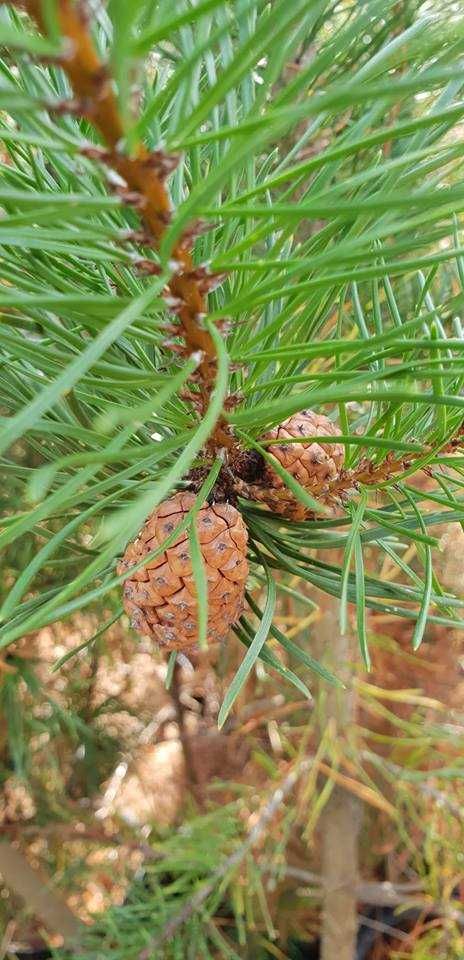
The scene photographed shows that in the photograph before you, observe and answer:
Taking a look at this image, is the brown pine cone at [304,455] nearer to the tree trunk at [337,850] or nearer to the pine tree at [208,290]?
the pine tree at [208,290]

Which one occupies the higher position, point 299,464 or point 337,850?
point 299,464

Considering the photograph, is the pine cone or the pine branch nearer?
the pine branch

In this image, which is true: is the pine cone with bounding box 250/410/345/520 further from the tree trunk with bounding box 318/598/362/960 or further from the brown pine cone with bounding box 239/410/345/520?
the tree trunk with bounding box 318/598/362/960

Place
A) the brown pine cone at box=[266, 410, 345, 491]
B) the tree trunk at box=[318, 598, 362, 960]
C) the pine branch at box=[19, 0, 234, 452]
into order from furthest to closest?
1. the tree trunk at box=[318, 598, 362, 960]
2. the brown pine cone at box=[266, 410, 345, 491]
3. the pine branch at box=[19, 0, 234, 452]


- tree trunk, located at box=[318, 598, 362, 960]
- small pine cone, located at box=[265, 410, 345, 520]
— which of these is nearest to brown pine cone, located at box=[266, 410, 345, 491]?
small pine cone, located at box=[265, 410, 345, 520]

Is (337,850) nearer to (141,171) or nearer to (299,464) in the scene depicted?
(299,464)

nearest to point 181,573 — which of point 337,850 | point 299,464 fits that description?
point 299,464

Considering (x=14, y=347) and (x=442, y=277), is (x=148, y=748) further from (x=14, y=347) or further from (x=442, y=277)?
(x=14, y=347)
